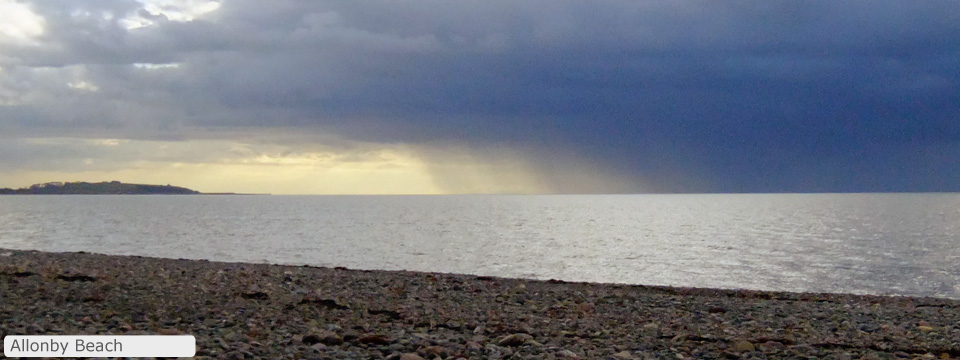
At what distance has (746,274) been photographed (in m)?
45.9

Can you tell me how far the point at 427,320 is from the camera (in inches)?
594

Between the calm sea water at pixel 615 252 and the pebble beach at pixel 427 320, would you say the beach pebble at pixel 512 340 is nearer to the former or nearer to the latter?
the pebble beach at pixel 427 320

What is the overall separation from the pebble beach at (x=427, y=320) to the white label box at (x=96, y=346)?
412mm

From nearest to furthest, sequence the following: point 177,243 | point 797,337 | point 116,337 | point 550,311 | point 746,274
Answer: point 116,337
point 797,337
point 550,311
point 746,274
point 177,243

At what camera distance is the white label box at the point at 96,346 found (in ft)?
30.0

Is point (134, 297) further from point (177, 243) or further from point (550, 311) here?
point (177, 243)

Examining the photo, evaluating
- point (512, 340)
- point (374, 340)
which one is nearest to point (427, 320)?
point (512, 340)

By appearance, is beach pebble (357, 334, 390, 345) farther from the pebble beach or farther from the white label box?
the white label box

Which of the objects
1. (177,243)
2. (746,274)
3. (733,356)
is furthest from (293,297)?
(177,243)

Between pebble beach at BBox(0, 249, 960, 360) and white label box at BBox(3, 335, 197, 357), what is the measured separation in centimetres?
41

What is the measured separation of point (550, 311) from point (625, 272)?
3066 centimetres

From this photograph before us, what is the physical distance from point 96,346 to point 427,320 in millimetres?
6838

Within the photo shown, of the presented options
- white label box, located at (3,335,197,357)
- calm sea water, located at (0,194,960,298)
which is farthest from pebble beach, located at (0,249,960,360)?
calm sea water, located at (0,194,960,298)

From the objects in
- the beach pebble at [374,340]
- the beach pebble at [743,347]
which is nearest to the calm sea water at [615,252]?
the beach pebble at [743,347]
